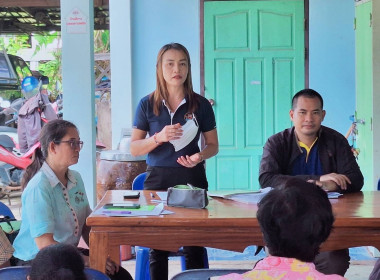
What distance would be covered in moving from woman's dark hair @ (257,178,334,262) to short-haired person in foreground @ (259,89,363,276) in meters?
1.58

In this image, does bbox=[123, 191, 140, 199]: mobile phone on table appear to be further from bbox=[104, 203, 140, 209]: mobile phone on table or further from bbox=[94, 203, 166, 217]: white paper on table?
bbox=[94, 203, 166, 217]: white paper on table

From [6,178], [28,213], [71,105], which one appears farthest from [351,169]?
[6,178]

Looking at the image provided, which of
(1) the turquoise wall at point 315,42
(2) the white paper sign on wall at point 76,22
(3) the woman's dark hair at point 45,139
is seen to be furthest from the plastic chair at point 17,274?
(1) the turquoise wall at point 315,42

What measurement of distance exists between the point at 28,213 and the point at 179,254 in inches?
42.7

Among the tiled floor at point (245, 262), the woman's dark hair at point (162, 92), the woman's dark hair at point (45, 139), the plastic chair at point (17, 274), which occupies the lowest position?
the tiled floor at point (245, 262)

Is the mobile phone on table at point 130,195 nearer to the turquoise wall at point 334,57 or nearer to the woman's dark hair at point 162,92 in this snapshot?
the woman's dark hair at point 162,92

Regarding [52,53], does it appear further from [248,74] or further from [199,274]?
[199,274]

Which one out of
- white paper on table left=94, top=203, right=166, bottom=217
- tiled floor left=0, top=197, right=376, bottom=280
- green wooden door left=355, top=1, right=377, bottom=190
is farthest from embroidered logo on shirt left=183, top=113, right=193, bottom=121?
green wooden door left=355, top=1, right=377, bottom=190

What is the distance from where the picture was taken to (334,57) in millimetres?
6477

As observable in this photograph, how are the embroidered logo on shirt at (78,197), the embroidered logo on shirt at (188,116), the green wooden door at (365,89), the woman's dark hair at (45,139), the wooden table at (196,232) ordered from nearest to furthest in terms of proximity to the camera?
the wooden table at (196,232)
the woman's dark hair at (45,139)
the embroidered logo on shirt at (78,197)
the embroidered logo on shirt at (188,116)
the green wooden door at (365,89)

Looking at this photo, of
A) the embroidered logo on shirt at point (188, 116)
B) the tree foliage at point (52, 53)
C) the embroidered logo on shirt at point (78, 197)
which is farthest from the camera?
the tree foliage at point (52, 53)

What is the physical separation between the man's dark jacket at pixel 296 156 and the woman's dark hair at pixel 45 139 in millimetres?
1104

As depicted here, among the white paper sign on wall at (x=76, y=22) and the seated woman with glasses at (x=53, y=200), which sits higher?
the white paper sign on wall at (x=76, y=22)

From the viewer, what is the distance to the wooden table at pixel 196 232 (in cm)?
247
